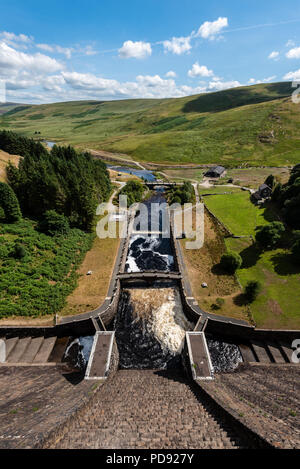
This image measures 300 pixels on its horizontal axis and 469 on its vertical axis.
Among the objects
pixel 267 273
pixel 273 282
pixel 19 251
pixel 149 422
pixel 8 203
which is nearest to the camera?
pixel 149 422

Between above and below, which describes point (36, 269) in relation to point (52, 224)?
below

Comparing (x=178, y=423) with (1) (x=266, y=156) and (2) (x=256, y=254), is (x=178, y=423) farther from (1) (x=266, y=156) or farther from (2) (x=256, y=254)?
(1) (x=266, y=156)

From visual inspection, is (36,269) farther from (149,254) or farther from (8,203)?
(149,254)

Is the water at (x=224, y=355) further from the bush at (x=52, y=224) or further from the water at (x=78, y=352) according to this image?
the bush at (x=52, y=224)

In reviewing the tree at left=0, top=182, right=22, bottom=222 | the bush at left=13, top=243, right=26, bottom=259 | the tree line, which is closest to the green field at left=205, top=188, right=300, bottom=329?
the tree line

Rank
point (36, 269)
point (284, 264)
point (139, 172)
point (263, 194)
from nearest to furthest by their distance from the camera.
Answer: point (36, 269), point (284, 264), point (263, 194), point (139, 172)

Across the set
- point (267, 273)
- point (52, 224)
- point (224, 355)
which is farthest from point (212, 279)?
point (52, 224)

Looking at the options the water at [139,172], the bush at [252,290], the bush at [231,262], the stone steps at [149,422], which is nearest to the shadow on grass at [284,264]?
the bush at [231,262]

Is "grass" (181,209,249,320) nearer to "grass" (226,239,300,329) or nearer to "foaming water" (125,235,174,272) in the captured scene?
"grass" (226,239,300,329)
